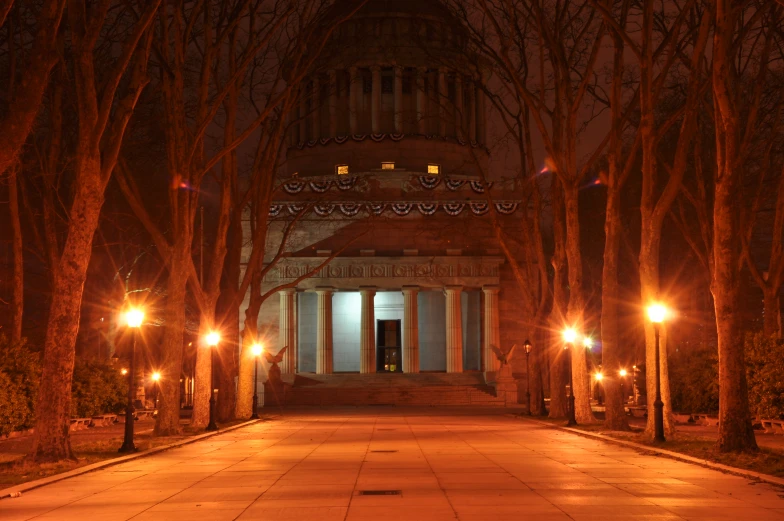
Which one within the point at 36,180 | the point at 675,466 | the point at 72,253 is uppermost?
the point at 36,180

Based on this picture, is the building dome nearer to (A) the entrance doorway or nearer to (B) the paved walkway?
(A) the entrance doorway

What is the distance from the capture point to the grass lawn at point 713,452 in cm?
1869

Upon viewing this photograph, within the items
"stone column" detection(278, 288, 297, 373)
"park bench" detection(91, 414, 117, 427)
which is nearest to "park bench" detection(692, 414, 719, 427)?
"park bench" detection(91, 414, 117, 427)

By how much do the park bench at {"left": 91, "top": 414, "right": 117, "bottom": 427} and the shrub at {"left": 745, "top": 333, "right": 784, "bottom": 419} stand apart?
77.0ft

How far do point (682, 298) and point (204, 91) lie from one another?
1703 inches

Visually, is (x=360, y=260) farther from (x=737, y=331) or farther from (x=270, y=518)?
(x=270, y=518)

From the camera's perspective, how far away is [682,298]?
65438 mm

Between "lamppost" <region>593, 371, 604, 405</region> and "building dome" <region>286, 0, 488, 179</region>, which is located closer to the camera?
"lamppost" <region>593, 371, 604, 405</region>

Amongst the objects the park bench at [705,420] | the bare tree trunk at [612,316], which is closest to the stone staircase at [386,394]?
the park bench at [705,420]

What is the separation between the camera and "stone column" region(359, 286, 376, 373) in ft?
222

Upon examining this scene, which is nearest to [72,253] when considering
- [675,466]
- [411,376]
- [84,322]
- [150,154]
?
[675,466]

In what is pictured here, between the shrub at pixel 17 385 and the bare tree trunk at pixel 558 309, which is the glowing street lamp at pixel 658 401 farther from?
the shrub at pixel 17 385

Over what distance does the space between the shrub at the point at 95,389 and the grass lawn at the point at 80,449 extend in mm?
1110

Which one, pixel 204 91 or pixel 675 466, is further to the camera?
pixel 204 91
